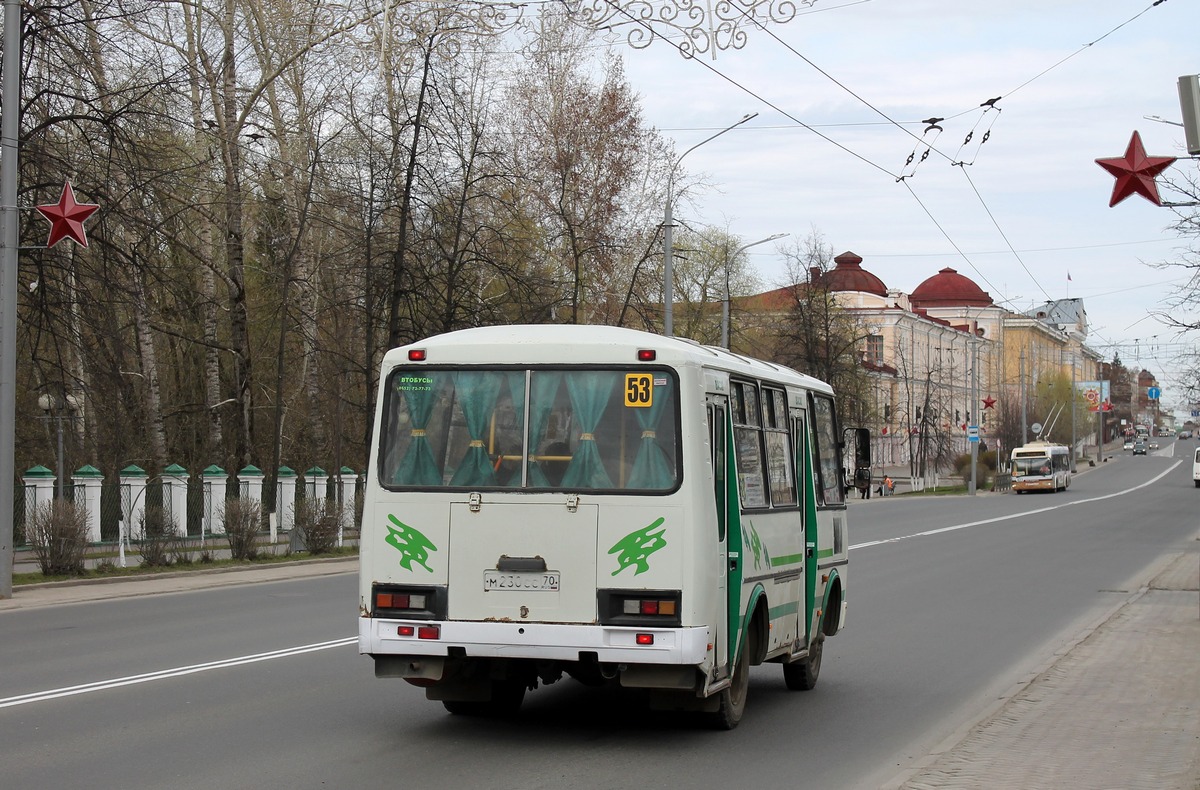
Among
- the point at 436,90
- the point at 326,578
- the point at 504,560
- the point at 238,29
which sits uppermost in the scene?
the point at 238,29

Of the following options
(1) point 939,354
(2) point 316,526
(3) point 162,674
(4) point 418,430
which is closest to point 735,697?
(4) point 418,430

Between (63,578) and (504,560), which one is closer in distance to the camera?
(504,560)

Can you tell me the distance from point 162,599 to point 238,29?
847 inches

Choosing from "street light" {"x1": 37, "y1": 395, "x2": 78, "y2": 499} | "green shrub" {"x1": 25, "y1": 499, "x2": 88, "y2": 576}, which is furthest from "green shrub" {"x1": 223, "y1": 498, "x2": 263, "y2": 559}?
"green shrub" {"x1": 25, "y1": 499, "x2": 88, "y2": 576}

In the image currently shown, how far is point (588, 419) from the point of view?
9078 mm

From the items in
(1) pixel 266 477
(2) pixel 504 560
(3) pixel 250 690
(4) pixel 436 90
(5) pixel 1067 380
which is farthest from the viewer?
(5) pixel 1067 380

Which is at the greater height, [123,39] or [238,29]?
[238,29]

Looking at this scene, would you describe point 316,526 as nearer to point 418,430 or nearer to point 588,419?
point 418,430

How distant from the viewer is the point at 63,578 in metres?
21.5

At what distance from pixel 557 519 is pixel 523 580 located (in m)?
0.42

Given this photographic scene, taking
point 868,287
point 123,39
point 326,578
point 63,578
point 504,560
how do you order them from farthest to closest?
point 868,287 < point 123,39 < point 326,578 < point 63,578 < point 504,560

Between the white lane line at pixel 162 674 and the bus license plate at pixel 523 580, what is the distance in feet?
12.5

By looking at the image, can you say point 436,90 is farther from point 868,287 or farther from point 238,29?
point 868,287

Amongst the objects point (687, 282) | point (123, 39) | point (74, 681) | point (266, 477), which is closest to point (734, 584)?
point (74, 681)
